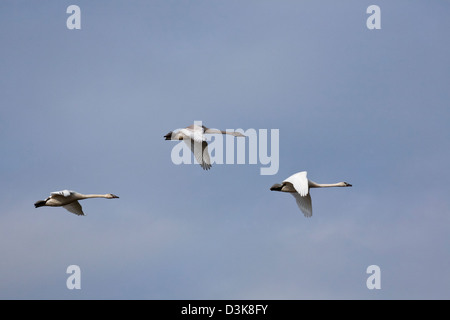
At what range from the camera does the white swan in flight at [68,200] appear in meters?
33.9

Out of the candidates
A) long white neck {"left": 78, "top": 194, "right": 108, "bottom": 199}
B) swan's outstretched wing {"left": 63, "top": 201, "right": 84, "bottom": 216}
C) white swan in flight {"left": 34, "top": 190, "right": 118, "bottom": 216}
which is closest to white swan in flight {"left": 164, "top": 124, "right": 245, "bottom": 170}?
long white neck {"left": 78, "top": 194, "right": 108, "bottom": 199}

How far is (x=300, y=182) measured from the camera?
103 ft

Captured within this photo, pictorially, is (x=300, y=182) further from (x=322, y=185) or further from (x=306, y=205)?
(x=322, y=185)

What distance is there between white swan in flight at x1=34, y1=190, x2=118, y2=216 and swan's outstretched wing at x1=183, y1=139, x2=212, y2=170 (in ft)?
17.6

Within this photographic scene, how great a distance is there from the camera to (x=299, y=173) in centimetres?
3256

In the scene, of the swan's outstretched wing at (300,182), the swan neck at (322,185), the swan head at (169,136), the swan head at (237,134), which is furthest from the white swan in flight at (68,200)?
the swan neck at (322,185)

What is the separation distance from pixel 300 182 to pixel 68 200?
965 centimetres

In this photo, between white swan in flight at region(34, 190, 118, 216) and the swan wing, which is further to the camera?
white swan in flight at region(34, 190, 118, 216)

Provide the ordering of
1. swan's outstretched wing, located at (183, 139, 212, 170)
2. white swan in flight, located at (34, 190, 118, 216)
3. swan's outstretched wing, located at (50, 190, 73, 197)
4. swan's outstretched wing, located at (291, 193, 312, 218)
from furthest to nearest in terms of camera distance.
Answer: white swan in flight, located at (34, 190, 118, 216) < swan's outstretched wing, located at (291, 193, 312, 218) < swan's outstretched wing, located at (50, 190, 73, 197) < swan's outstretched wing, located at (183, 139, 212, 170)

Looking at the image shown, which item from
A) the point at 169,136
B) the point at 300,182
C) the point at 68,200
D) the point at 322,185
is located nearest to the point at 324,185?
the point at 322,185

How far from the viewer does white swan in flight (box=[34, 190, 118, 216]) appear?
33.9 metres

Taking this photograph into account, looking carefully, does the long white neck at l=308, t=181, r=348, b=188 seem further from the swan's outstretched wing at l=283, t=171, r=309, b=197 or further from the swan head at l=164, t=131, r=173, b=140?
the swan head at l=164, t=131, r=173, b=140

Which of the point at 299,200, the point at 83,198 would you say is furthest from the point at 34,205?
the point at 299,200
